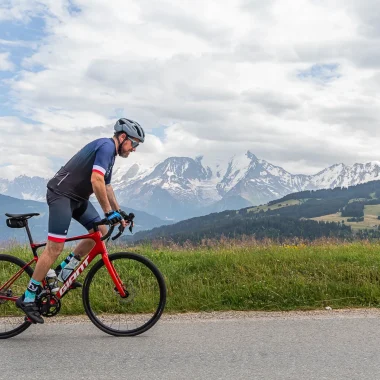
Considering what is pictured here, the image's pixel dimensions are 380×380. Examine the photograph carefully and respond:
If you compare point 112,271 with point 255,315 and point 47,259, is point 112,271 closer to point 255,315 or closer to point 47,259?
point 47,259

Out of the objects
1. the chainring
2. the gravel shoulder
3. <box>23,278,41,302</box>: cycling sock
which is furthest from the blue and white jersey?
the gravel shoulder

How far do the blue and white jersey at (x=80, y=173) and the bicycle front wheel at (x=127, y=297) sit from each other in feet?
2.82

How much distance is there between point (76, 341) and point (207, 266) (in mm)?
3448

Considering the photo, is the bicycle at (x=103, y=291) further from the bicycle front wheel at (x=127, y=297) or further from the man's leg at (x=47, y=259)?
the man's leg at (x=47, y=259)

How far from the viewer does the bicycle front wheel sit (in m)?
5.54

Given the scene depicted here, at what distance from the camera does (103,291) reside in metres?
5.83

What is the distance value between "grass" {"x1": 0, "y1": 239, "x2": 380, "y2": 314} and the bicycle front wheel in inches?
1.3

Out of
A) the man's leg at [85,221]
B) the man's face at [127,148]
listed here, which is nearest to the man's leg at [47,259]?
the man's leg at [85,221]

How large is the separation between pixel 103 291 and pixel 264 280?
2613 mm

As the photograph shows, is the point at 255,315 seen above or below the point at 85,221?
below

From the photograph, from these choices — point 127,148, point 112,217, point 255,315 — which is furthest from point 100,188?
point 255,315

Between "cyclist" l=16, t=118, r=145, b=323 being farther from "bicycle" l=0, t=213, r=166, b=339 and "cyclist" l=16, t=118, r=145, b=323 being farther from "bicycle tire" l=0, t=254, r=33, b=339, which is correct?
"bicycle tire" l=0, t=254, r=33, b=339

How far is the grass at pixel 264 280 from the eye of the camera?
6629 millimetres

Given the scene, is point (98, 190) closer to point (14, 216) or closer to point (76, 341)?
point (14, 216)
